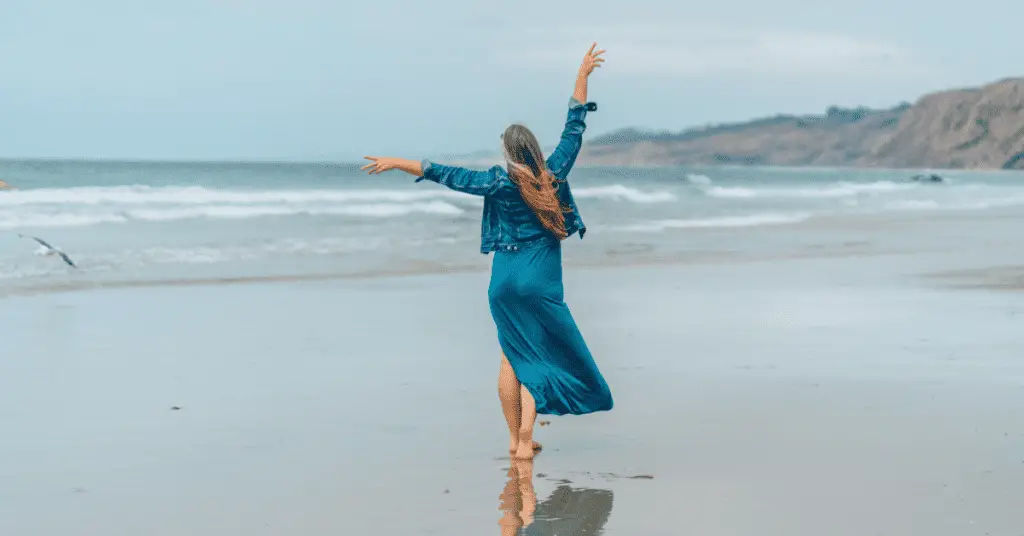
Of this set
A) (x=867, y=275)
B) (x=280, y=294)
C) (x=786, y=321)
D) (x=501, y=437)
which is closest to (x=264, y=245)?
(x=280, y=294)

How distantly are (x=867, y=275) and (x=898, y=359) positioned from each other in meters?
6.11

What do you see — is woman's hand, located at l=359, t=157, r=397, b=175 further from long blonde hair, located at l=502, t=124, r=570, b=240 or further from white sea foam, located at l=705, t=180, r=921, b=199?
white sea foam, located at l=705, t=180, r=921, b=199

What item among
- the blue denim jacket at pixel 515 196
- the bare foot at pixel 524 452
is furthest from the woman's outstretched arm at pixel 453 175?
the bare foot at pixel 524 452

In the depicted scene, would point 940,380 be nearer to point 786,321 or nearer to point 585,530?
point 786,321

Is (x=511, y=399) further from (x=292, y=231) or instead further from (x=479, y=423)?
(x=292, y=231)

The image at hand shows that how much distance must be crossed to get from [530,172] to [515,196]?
0.52 ft

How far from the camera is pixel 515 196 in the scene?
5359 millimetres

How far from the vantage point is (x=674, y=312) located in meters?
10.4

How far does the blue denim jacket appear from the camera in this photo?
17.4 ft

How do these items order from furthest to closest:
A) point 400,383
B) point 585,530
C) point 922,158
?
point 922,158, point 400,383, point 585,530

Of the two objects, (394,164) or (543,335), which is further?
(543,335)

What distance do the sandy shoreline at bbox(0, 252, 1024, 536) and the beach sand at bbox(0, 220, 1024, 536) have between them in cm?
2

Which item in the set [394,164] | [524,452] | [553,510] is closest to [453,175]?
[394,164]

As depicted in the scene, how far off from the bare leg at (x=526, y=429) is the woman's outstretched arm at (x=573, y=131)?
988 millimetres
